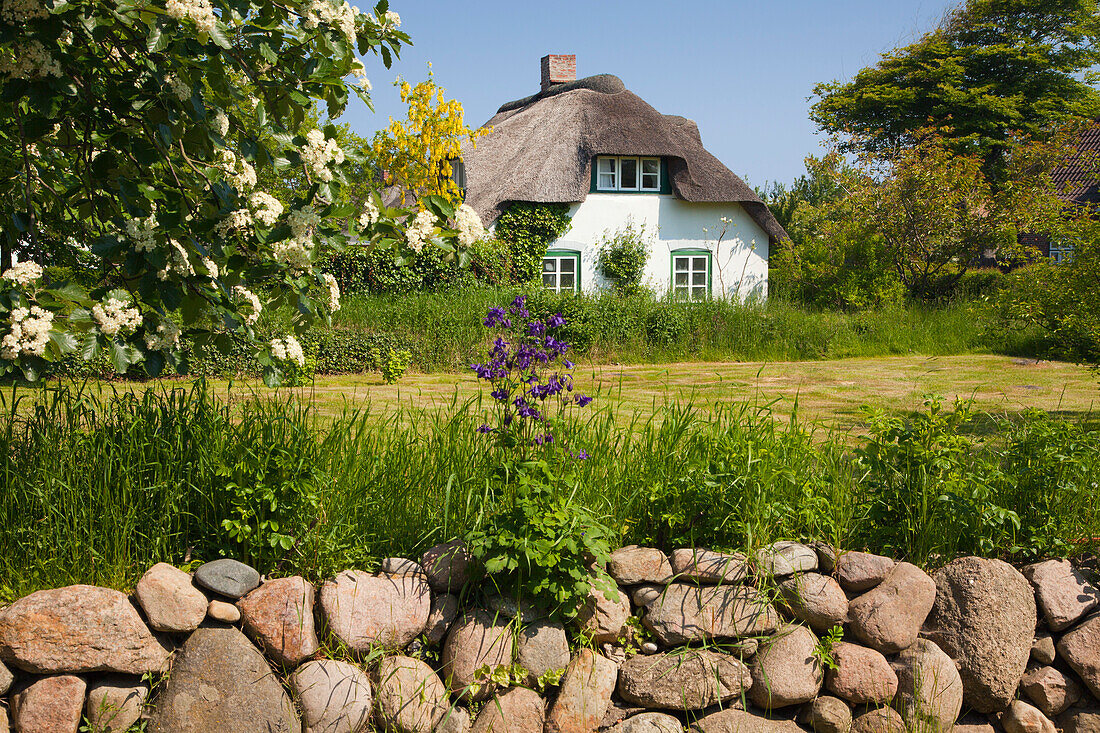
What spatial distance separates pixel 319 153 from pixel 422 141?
40.9ft

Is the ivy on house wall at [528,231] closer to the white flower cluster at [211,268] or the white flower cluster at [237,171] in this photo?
the white flower cluster at [237,171]

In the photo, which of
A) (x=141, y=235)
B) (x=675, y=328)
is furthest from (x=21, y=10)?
(x=675, y=328)

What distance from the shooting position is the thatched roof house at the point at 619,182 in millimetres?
19656

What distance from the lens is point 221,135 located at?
2684 mm

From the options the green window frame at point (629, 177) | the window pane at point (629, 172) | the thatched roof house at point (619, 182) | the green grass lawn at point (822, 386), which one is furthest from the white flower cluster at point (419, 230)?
the window pane at point (629, 172)

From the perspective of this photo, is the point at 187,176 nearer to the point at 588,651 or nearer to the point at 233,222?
the point at 233,222

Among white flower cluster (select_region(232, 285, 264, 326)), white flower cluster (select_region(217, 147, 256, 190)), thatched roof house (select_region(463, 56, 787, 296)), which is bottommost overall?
white flower cluster (select_region(232, 285, 264, 326))

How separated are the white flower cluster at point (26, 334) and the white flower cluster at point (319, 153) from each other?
0.93 metres

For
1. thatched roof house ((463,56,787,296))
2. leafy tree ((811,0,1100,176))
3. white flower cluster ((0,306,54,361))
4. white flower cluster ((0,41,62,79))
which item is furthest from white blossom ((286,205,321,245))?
leafy tree ((811,0,1100,176))

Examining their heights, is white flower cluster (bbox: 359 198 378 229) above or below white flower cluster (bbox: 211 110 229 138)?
below

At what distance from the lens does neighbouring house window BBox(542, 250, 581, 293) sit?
1989cm

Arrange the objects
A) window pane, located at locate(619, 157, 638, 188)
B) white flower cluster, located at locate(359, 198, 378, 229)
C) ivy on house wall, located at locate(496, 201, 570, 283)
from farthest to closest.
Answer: window pane, located at locate(619, 157, 638, 188), ivy on house wall, located at locate(496, 201, 570, 283), white flower cluster, located at locate(359, 198, 378, 229)

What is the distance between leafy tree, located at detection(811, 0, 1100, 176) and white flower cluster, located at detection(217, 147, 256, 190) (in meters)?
29.4

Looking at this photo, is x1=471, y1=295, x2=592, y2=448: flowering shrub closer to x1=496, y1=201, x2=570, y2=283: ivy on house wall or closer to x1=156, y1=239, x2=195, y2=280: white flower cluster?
x1=156, y1=239, x2=195, y2=280: white flower cluster
